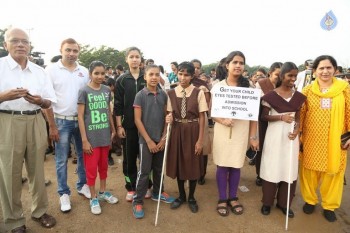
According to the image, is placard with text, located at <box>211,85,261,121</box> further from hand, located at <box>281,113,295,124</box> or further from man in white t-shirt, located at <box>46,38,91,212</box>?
man in white t-shirt, located at <box>46,38,91,212</box>

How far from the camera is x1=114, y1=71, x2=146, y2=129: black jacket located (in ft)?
12.2

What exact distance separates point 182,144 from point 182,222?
3.29 feet

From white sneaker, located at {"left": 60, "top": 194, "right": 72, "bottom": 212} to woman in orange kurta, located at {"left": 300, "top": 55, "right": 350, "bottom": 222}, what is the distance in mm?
3279

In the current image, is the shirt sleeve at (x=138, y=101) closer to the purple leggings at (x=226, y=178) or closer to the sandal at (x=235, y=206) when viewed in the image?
the purple leggings at (x=226, y=178)

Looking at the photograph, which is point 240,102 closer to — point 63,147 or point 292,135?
point 292,135

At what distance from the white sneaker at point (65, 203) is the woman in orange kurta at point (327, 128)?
10.8 feet

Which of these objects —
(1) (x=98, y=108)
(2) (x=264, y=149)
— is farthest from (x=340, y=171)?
(1) (x=98, y=108)

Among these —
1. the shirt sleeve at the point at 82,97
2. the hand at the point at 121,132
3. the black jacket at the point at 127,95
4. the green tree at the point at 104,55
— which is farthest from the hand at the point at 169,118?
the green tree at the point at 104,55

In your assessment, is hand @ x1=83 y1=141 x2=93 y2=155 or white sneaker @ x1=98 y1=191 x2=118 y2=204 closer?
hand @ x1=83 y1=141 x2=93 y2=155

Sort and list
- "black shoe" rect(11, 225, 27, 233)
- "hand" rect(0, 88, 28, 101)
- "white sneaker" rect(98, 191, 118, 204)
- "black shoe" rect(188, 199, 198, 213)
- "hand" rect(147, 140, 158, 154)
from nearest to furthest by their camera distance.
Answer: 1. "hand" rect(0, 88, 28, 101)
2. "black shoe" rect(11, 225, 27, 233)
3. "hand" rect(147, 140, 158, 154)
4. "black shoe" rect(188, 199, 198, 213)
5. "white sneaker" rect(98, 191, 118, 204)

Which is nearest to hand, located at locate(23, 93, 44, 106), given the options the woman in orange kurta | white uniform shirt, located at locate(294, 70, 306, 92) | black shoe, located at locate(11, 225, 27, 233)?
black shoe, located at locate(11, 225, 27, 233)

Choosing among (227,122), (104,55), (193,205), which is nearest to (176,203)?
(193,205)

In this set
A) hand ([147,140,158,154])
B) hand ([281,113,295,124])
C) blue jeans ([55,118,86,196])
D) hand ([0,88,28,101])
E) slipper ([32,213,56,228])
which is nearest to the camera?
hand ([0,88,28,101])

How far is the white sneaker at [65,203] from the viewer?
139 inches
